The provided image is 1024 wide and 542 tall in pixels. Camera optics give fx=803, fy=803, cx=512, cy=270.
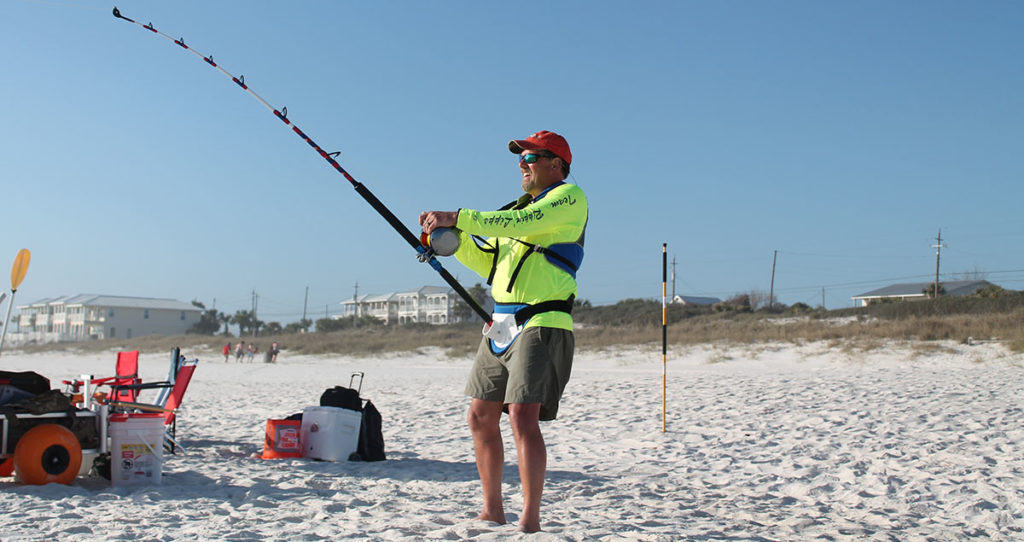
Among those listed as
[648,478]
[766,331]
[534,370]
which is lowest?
[648,478]

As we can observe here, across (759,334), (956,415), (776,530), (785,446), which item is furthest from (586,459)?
(759,334)

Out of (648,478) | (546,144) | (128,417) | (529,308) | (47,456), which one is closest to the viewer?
(529,308)

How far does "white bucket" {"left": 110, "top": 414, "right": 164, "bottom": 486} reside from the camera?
179 inches

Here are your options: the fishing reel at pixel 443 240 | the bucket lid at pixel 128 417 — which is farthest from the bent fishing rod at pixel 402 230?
the bucket lid at pixel 128 417

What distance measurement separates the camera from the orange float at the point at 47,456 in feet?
14.1

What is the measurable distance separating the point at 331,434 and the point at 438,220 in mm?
3150

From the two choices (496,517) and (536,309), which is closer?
(536,309)

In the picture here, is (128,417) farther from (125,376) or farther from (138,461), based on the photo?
(125,376)

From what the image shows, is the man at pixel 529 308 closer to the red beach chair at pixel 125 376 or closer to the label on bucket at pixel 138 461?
the label on bucket at pixel 138 461

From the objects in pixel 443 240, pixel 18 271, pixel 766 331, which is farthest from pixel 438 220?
pixel 766 331


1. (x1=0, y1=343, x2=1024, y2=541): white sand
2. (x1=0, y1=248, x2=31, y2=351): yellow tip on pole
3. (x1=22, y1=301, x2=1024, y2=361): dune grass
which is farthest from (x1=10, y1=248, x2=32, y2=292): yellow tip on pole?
(x1=22, y1=301, x2=1024, y2=361): dune grass

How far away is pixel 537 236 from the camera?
10.4 feet

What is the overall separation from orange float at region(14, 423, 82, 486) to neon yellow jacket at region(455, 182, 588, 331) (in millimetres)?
2753

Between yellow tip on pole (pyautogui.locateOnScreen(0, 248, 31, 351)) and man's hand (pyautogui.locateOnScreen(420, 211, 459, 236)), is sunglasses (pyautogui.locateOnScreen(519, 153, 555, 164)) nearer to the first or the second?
man's hand (pyautogui.locateOnScreen(420, 211, 459, 236))
